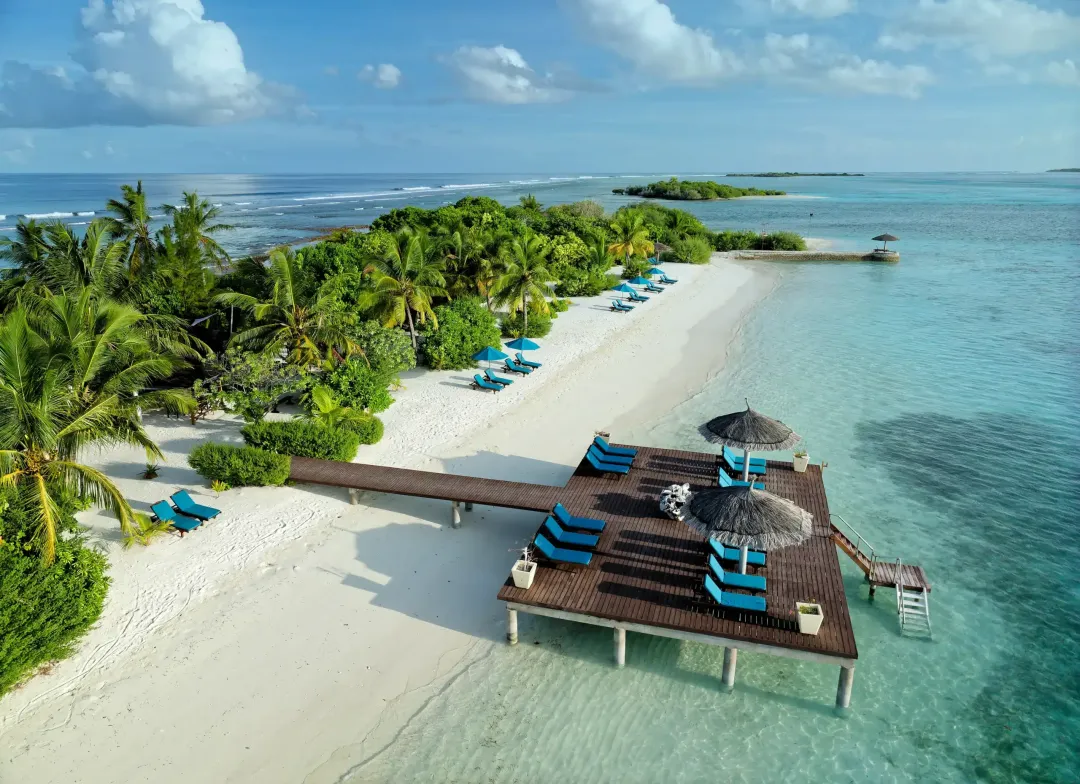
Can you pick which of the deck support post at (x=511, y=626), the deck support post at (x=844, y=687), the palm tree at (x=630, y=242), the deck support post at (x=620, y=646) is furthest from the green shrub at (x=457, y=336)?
the palm tree at (x=630, y=242)

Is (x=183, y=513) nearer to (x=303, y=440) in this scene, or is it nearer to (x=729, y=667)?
(x=303, y=440)

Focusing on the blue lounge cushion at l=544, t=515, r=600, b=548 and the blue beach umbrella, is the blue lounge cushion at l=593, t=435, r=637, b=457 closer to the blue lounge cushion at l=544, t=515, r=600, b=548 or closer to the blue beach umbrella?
the blue lounge cushion at l=544, t=515, r=600, b=548

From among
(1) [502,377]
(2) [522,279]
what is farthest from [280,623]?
(2) [522,279]

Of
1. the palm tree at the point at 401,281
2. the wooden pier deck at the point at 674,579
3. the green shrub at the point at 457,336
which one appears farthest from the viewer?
the green shrub at the point at 457,336

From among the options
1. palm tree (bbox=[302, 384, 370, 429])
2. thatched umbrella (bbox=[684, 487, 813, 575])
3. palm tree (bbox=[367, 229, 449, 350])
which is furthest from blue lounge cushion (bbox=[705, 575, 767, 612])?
palm tree (bbox=[367, 229, 449, 350])

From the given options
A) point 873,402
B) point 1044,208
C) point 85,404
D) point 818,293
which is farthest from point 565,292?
point 1044,208

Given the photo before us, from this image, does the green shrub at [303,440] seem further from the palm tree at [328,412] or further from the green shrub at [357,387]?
the green shrub at [357,387]

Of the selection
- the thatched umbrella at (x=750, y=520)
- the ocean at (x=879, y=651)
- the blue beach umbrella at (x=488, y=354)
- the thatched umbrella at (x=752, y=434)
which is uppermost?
the thatched umbrella at (x=752, y=434)

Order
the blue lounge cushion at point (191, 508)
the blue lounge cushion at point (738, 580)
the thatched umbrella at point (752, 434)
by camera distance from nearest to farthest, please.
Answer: the blue lounge cushion at point (738, 580), the thatched umbrella at point (752, 434), the blue lounge cushion at point (191, 508)
